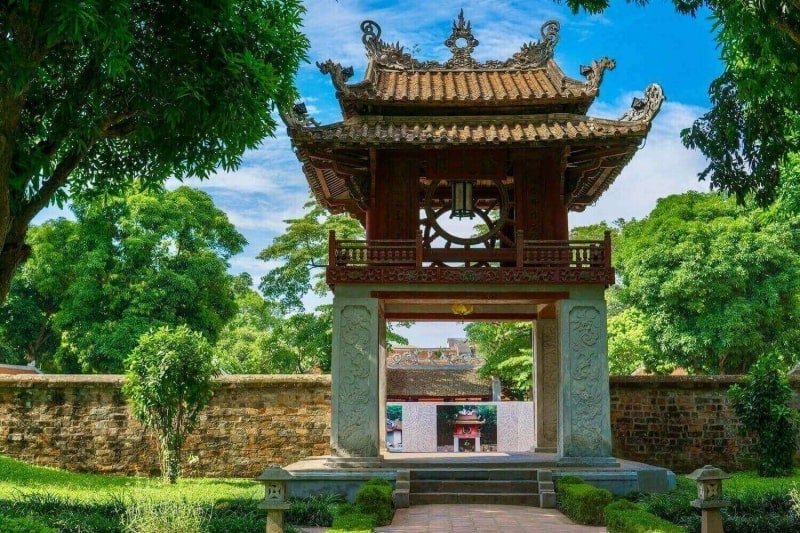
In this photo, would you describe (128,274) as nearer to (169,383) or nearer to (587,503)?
(169,383)

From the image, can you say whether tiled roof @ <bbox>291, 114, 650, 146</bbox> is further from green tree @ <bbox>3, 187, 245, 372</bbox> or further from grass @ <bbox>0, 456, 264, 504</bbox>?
green tree @ <bbox>3, 187, 245, 372</bbox>

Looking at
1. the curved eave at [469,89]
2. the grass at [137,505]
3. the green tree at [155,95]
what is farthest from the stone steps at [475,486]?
the curved eave at [469,89]

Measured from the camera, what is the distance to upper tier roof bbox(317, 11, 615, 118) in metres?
14.3

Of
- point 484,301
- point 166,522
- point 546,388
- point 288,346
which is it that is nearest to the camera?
point 166,522

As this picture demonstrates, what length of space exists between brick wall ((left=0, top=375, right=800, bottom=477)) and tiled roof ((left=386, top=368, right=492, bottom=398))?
1432 cm

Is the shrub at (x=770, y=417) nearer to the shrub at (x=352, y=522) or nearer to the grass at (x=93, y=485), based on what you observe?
the shrub at (x=352, y=522)

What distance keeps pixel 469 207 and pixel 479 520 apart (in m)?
5.71

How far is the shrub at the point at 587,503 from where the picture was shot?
10688 millimetres

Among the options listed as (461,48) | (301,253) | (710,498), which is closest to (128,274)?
(301,253)

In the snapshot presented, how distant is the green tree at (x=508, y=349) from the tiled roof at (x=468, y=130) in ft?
35.6

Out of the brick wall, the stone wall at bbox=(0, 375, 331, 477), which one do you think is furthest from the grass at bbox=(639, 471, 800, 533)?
the stone wall at bbox=(0, 375, 331, 477)

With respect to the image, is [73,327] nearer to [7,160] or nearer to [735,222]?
[7,160]

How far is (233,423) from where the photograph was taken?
17.2 metres

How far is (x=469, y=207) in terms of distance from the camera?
47.5ft
